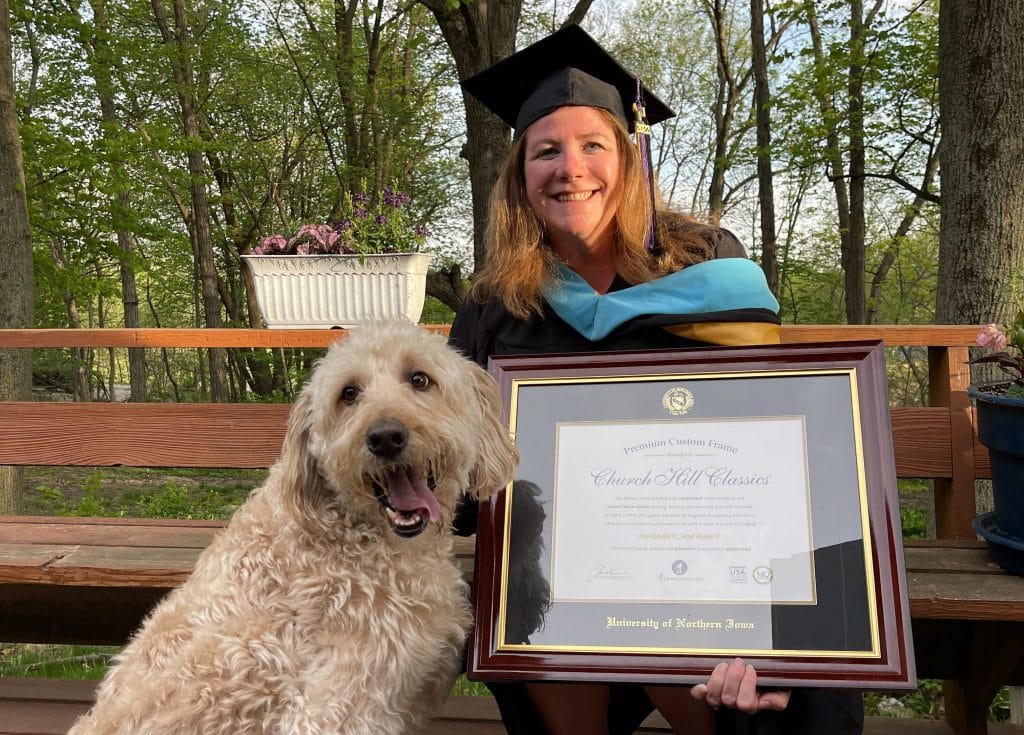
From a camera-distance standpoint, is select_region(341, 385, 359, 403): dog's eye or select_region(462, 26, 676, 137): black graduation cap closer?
select_region(341, 385, 359, 403): dog's eye

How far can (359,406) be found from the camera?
1.89 metres

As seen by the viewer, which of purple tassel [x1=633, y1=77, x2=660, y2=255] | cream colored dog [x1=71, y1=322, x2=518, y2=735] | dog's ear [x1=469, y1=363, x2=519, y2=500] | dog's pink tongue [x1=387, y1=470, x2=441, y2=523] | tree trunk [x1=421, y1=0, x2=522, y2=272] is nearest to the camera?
cream colored dog [x1=71, y1=322, x2=518, y2=735]

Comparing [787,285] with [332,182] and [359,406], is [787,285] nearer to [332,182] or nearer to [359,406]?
[332,182]

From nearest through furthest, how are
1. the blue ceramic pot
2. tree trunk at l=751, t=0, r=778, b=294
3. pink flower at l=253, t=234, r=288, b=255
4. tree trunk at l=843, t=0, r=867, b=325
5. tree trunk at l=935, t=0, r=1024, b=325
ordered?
the blue ceramic pot, pink flower at l=253, t=234, r=288, b=255, tree trunk at l=935, t=0, r=1024, b=325, tree trunk at l=843, t=0, r=867, b=325, tree trunk at l=751, t=0, r=778, b=294

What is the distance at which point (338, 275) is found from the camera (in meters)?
3.65

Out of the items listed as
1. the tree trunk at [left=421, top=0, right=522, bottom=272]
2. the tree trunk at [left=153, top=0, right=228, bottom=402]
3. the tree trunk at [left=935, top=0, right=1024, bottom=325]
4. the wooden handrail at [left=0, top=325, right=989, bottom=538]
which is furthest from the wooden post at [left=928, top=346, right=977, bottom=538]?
the tree trunk at [left=153, top=0, right=228, bottom=402]

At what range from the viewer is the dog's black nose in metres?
1.77

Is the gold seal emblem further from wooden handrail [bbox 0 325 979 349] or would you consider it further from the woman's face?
wooden handrail [bbox 0 325 979 349]

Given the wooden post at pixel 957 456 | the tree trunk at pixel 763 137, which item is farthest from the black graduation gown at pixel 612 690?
the tree trunk at pixel 763 137

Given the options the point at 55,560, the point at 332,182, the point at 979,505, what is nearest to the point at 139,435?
the point at 55,560

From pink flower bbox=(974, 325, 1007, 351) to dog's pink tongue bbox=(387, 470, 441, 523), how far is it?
5.77 ft

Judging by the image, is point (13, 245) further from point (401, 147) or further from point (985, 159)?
point (401, 147)

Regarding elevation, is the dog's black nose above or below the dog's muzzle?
above

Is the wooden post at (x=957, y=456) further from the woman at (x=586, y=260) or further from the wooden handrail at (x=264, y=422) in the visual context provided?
the woman at (x=586, y=260)
